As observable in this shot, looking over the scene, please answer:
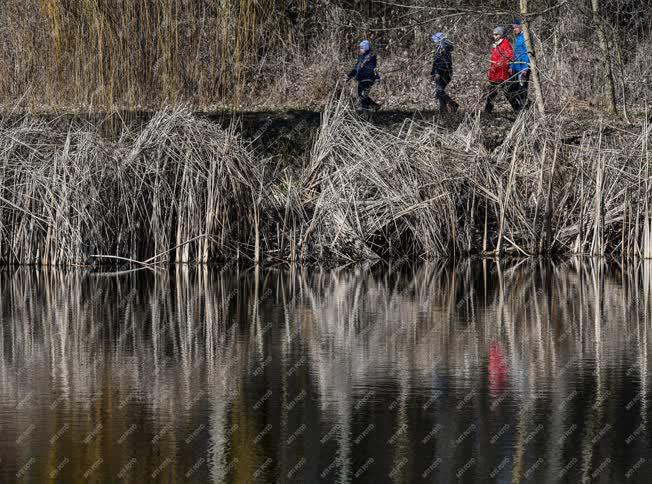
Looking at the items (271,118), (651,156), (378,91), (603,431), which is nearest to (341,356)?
(603,431)

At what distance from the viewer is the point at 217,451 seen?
6.76 metres

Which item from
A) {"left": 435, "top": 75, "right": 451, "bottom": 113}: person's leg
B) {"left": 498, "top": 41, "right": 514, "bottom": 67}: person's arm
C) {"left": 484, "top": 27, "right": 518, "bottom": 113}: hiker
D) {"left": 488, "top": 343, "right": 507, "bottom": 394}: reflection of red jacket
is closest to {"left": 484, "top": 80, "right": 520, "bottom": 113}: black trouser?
{"left": 484, "top": 27, "right": 518, "bottom": 113}: hiker

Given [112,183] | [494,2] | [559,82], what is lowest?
[112,183]

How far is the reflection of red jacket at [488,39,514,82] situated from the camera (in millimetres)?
20875

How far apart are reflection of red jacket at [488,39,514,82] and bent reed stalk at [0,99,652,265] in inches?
135

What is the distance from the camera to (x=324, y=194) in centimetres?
1681

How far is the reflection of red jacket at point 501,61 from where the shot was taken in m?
20.9

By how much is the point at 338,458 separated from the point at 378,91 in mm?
20096

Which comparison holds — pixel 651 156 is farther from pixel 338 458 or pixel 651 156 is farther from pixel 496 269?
pixel 338 458

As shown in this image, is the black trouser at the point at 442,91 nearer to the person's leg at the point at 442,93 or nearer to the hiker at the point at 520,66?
the person's leg at the point at 442,93

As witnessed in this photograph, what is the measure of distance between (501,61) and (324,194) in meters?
5.48

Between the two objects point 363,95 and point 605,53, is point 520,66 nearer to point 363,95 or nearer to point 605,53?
point 605,53

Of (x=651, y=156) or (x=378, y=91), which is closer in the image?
(x=651, y=156)

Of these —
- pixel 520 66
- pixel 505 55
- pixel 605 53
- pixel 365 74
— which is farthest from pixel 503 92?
pixel 365 74
